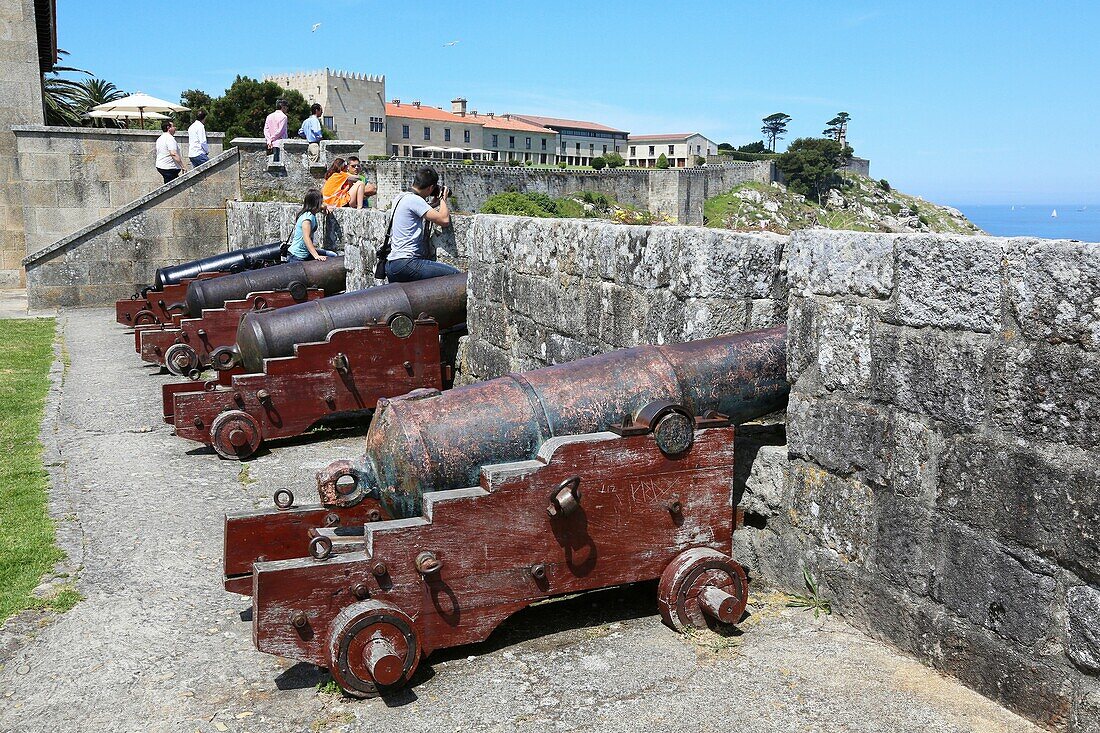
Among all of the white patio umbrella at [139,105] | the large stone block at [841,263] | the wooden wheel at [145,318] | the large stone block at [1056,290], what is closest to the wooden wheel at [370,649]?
the large stone block at [841,263]

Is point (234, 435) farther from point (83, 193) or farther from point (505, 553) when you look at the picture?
point (83, 193)

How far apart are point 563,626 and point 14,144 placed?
15.4 meters

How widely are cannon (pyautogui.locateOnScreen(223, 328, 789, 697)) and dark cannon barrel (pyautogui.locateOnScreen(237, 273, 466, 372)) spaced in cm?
287

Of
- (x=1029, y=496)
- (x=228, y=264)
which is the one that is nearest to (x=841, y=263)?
(x=1029, y=496)

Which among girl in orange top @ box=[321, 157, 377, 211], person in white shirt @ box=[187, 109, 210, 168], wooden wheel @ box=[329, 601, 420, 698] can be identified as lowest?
wooden wheel @ box=[329, 601, 420, 698]

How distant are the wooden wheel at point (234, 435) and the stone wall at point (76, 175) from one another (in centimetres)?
1038

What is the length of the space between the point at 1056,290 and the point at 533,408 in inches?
58.6

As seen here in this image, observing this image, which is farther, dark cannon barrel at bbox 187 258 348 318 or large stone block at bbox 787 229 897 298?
dark cannon barrel at bbox 187 258 348 318

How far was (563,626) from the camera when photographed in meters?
3.30

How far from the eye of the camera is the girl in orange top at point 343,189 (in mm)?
9867

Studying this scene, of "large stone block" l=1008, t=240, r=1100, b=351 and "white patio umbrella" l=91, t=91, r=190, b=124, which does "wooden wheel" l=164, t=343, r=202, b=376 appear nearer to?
"large stone block" l=1008, t=240, r=1100, b=351

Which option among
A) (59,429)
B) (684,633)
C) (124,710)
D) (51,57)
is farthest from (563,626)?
(51,57)

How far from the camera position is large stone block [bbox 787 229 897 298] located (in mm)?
3000

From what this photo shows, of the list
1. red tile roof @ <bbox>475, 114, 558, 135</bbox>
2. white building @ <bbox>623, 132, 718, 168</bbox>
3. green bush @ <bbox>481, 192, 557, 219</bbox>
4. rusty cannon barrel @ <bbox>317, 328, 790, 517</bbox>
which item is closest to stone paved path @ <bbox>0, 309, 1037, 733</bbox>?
rusty cannon barrel @ <bbox>317, 328, 790, 517</bbox>
